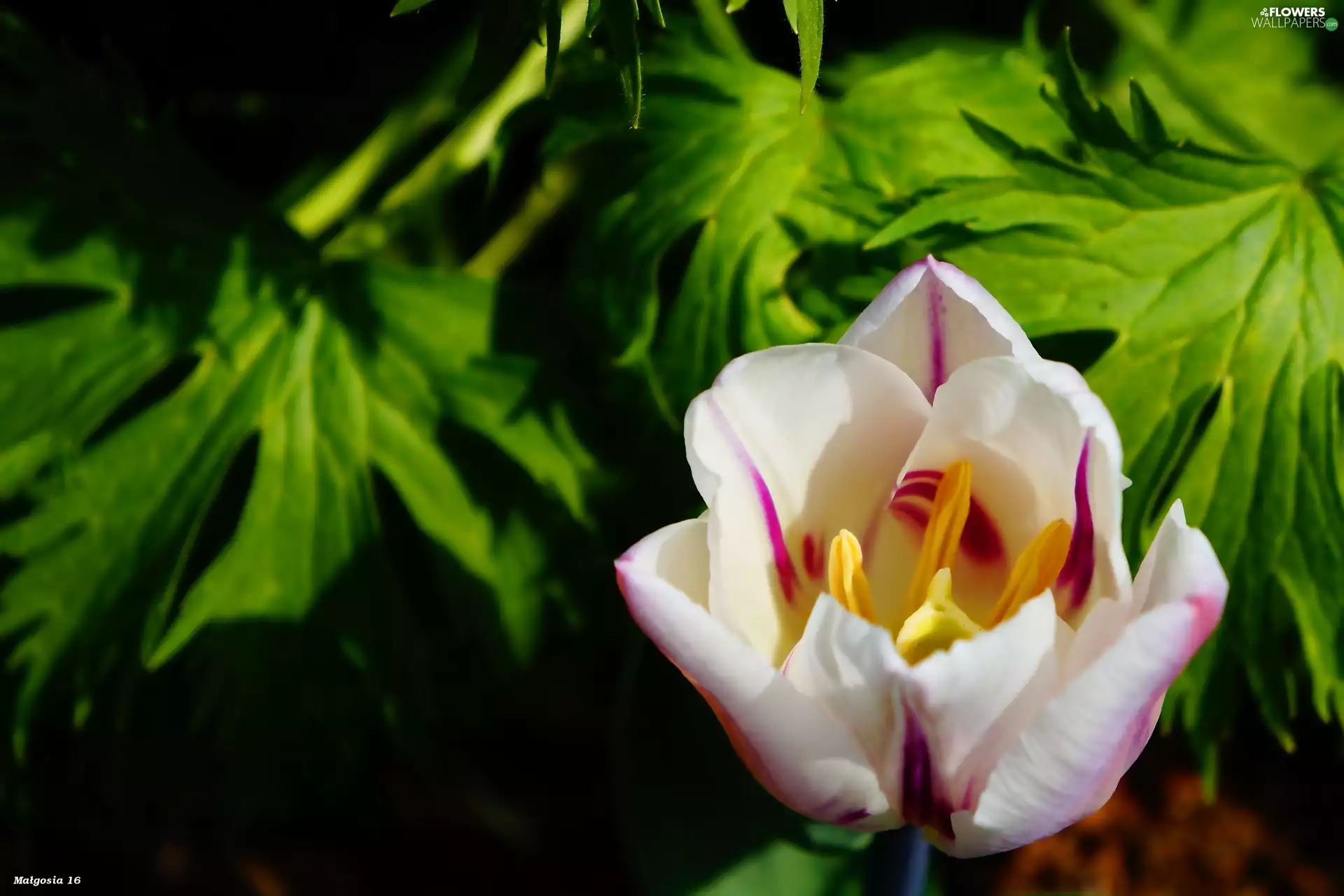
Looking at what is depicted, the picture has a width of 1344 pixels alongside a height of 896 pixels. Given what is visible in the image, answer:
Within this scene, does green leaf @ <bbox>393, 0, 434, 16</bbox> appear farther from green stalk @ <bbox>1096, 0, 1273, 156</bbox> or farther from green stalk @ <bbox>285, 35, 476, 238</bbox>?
green stalk @ <bbox>1096, 0, 1273, 156</bbox>

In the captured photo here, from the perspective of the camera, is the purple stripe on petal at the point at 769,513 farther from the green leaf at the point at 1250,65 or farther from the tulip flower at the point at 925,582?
the green leaf at the point at 1250,65

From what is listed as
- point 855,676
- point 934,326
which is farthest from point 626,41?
point 855,676

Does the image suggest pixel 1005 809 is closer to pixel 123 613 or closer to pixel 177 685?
pixel 123 613

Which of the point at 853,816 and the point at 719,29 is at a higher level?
the point at 719,29

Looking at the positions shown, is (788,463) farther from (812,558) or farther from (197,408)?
(197,408)

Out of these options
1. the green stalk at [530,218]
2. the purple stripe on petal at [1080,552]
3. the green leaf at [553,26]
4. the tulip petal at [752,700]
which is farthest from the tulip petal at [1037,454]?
the green stalk at [530,218]
